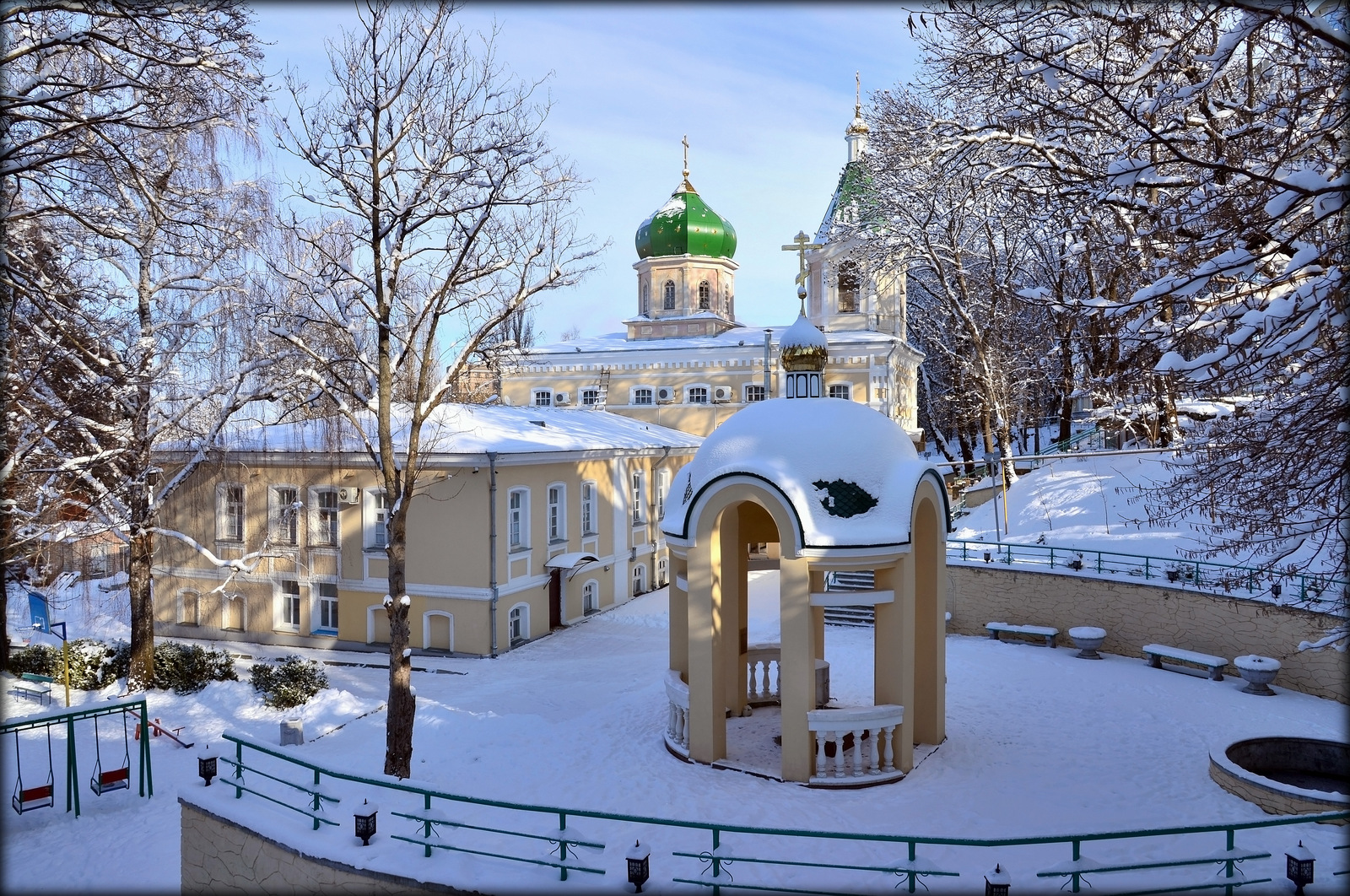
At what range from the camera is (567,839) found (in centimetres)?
719

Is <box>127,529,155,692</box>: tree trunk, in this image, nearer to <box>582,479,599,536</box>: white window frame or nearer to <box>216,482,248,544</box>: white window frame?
<box>216,482,248,544</box>: white window frame

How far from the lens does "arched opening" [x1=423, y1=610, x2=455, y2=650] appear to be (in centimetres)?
1972

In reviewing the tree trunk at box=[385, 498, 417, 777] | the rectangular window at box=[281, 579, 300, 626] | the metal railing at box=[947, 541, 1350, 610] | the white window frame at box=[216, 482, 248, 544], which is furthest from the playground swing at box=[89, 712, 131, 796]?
the metal railing at box=[947, 541, 1350, 610]

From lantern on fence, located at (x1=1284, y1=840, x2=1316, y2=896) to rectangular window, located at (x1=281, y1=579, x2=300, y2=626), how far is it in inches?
790

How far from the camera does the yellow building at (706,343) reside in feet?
116

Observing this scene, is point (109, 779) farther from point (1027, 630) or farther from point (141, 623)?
point (1027, 630)

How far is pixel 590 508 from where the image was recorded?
24281 millimetres

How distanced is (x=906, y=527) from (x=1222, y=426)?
11.9 feet

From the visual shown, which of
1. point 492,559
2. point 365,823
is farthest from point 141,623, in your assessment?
point 365,823

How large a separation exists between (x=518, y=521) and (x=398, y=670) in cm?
927

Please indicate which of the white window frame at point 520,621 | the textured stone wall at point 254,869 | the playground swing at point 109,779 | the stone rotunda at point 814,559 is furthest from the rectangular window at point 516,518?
Result: the textured stone wall at point 254,869

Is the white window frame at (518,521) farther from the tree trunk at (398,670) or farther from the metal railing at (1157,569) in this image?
the metal railing at (1157,569)

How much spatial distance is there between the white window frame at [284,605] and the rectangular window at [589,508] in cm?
729

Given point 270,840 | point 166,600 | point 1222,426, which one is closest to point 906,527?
point 1222,426
